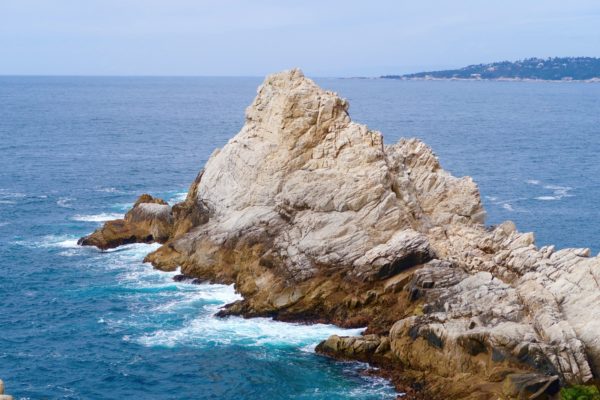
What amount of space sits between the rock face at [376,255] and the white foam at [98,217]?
7935 mm

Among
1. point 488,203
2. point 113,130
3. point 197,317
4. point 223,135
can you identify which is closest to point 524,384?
point 197,317

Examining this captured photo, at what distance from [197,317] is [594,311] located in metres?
29.2

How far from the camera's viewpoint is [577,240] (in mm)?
84062

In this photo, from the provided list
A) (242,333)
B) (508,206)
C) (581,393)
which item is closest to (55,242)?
(242,333)

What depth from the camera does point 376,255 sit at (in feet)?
205

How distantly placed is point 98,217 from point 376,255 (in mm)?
42216

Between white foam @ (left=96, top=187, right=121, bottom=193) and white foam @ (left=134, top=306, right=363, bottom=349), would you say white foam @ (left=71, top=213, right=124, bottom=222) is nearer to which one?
white foam @ (left=96, top=187, right=121, bottom=193)

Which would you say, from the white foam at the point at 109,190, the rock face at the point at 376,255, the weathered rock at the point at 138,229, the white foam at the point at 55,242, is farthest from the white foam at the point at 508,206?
the white foam at the point at 55,242

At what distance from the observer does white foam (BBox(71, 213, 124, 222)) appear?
92125mm

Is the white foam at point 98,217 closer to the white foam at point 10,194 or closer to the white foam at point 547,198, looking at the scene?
the white foam at point 10,194

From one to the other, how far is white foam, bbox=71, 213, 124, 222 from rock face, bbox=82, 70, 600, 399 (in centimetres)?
793

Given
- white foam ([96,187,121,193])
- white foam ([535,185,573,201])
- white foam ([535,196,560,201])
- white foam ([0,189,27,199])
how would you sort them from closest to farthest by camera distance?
1. white foam ([0,189,27,199])
2. white foam ([535,196,560,201])
3. white foam ([535,185,573,201])
4. white foam ([96,187,121,193])

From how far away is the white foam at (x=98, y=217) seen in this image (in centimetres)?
9212

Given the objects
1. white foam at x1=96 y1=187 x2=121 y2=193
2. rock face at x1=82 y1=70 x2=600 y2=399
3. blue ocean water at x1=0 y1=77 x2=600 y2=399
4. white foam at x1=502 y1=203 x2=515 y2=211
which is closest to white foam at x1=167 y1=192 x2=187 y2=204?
blue ocean water at x1=0 y1=77 x2=600 y2=399
